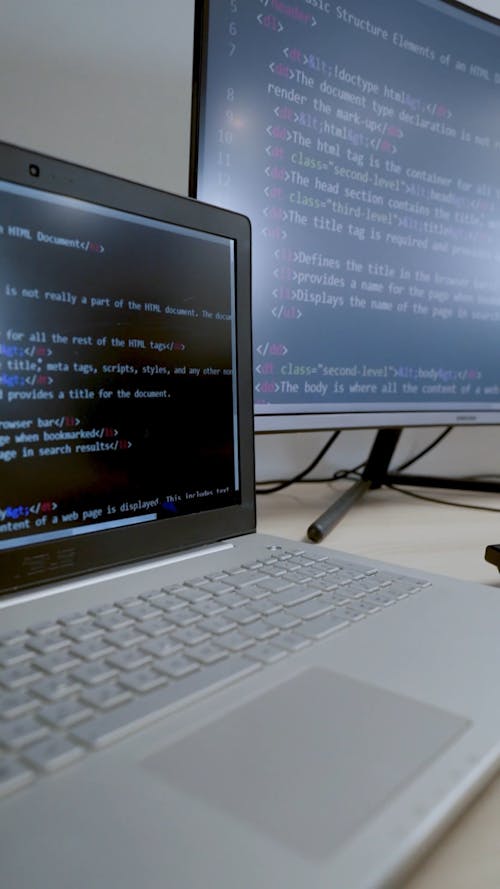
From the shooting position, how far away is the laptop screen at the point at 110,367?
16.6 inches

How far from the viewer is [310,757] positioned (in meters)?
0.24

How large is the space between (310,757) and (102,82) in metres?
0.84

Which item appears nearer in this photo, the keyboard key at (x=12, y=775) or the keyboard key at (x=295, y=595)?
the keyboard key at (x=12, y=775)

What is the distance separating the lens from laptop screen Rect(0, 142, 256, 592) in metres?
0.42

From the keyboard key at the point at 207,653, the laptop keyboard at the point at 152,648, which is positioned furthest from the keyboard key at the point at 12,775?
the keyboard key at the point at 207,653

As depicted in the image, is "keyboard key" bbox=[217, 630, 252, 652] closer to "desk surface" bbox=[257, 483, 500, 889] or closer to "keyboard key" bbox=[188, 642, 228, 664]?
"keyboard key" bbox=[188, 642, 228, 664]

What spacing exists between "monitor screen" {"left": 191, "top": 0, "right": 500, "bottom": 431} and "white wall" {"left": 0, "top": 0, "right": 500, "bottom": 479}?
193 millimetres

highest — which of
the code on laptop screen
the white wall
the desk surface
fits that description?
the white wall

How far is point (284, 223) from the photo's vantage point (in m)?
0.75

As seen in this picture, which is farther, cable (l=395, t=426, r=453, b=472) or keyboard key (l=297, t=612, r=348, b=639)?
cable (l=395, t=426, r=453, b=472)

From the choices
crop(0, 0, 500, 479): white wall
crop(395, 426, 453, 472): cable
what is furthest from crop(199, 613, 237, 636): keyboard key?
crop(395, 426, 453, 472): cable

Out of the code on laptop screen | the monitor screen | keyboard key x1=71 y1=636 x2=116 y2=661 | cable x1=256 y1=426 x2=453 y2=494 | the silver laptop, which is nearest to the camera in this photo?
the silver laptop

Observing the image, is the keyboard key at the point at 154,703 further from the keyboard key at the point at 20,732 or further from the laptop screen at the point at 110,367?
the laptop screen at the point at 110,367

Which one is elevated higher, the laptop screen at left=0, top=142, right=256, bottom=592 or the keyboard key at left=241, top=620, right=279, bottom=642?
the laptop screen at left=0, top=142, right=256, bottom=592
